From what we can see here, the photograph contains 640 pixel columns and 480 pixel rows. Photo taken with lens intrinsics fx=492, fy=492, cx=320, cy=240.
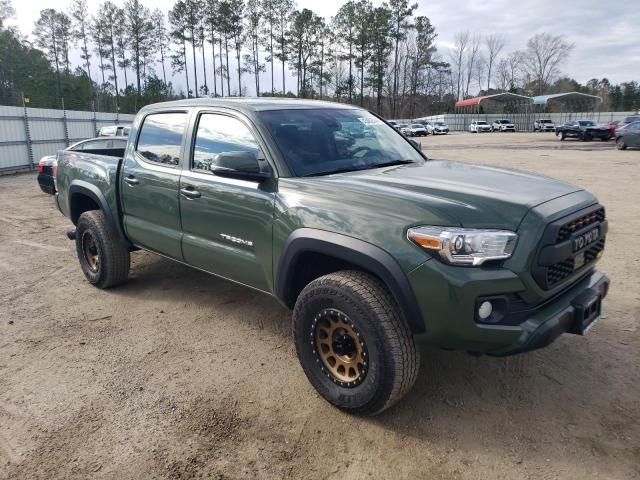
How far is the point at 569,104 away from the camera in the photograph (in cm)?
6662

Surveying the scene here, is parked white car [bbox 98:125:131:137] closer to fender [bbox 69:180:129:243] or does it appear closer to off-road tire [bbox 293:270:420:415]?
fender [bbox 69:180:129:243]

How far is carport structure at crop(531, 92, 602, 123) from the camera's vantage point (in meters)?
58.1

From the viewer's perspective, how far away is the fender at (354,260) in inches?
102

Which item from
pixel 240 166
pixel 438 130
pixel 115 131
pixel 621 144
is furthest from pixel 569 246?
pixel 438 130

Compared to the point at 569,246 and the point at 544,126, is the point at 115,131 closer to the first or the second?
the point at 569,246

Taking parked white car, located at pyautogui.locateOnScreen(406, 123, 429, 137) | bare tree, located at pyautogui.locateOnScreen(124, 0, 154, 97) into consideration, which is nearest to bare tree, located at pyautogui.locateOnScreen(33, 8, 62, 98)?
bare tree, located at pyautogui.locateOnScreen(124, 0, 154, 97)

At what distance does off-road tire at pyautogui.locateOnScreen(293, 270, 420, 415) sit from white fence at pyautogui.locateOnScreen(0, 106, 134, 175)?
1859cm

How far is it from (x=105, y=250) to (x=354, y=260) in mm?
3166

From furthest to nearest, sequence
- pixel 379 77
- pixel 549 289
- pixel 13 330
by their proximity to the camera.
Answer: pixel 379 77
pixel 13 330
pixel 549 289

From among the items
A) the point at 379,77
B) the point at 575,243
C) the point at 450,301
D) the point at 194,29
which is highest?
the point at 194,29

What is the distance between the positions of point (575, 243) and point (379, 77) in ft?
246

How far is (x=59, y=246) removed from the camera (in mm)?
7234

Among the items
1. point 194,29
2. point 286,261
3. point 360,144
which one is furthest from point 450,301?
point 194,29

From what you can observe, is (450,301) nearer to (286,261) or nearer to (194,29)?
(286,261)
